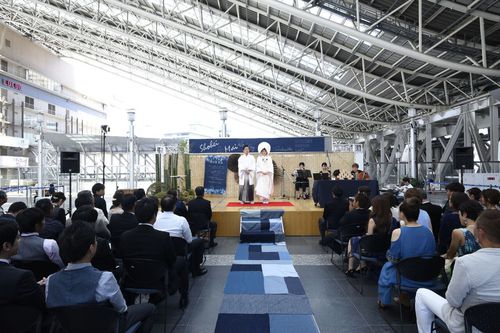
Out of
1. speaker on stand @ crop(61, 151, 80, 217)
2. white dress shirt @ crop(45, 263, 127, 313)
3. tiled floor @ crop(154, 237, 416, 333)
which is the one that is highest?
speaker on stand @ crop(61, 151, 80, 217)

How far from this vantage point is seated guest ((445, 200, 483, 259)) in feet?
8.46

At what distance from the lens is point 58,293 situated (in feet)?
5.79

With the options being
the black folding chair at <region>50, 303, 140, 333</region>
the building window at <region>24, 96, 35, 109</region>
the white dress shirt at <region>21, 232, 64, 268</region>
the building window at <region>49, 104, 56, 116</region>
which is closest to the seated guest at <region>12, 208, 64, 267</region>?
the white dress shirt at <region>21, 232, 64, 268</region>

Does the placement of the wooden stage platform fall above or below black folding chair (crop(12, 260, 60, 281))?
below

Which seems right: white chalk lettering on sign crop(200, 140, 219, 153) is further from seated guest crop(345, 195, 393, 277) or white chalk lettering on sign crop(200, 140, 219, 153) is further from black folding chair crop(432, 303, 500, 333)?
black folding chair crop(432, 303, 500, 333)

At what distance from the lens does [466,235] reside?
2.61 metres

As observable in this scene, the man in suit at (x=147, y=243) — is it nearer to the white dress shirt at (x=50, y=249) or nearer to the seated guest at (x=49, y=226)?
the white dress shirt at (x=50, y=249)

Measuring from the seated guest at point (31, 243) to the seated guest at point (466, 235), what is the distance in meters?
3.26

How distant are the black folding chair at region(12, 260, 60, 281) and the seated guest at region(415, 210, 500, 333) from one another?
281 centimetres

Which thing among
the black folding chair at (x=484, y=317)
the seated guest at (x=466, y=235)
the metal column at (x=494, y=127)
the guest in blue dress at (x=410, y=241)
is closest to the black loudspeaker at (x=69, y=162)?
the guest in blue dress at (x=410, y=241)

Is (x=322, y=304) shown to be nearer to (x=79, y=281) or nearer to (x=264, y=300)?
(x=264, y=300)

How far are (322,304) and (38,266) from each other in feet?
8.67

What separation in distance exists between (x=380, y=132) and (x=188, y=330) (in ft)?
73.8

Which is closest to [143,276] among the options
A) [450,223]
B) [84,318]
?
[84,318]
